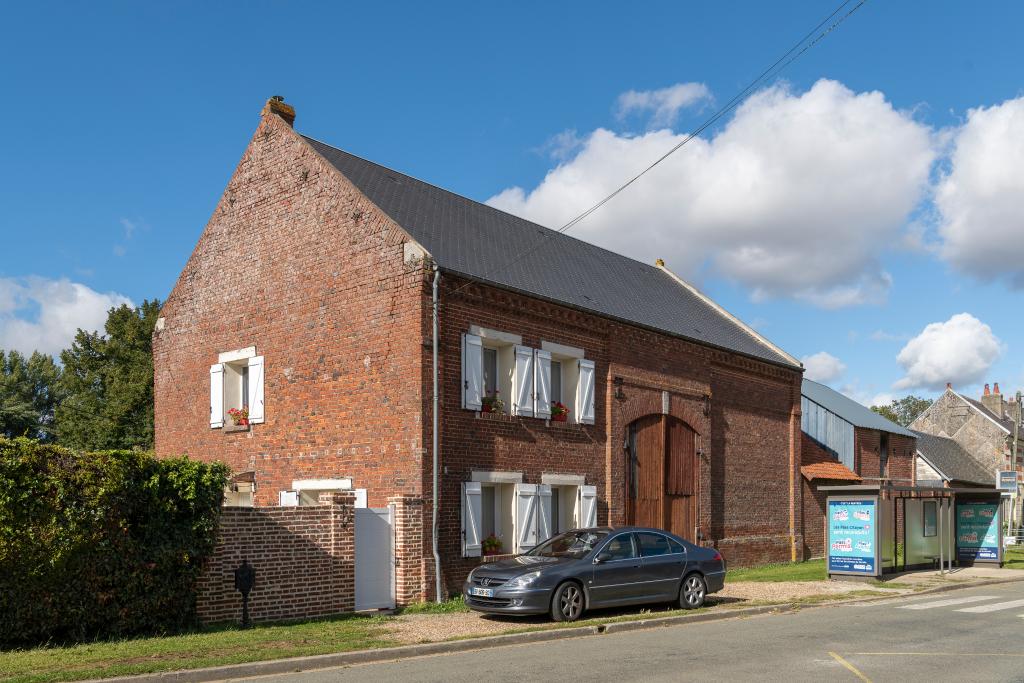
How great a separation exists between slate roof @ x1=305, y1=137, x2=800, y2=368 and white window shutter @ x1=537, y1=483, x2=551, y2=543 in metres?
4.07

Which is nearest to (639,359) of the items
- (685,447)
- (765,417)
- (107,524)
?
(685,447)

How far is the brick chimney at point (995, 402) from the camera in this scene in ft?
202

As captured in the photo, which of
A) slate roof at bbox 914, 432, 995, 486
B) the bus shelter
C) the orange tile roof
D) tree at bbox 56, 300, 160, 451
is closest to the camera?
the bus shelter

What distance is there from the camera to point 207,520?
13.7 metres

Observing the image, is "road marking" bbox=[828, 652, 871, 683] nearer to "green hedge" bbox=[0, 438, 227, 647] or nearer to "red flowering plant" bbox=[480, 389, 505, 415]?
"green hedge" bbox=[0, 438, 227, 647]

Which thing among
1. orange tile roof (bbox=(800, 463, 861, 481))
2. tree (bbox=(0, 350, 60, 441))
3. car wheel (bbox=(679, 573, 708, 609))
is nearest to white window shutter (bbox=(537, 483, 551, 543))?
car wheel (bbox=(679, 573, 708, 609))

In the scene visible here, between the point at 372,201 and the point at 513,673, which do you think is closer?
the point at 513,673

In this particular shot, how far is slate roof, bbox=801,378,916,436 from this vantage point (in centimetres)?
3316

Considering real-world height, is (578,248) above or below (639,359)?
above

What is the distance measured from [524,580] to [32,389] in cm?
4822

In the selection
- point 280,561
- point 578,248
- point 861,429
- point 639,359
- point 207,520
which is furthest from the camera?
point 861,429

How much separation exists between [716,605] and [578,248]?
41.2 ft

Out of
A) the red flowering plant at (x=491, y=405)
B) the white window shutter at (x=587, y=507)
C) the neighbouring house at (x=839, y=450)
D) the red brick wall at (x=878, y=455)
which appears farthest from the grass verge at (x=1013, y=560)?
the red flowering plant at (x=491, y=405)

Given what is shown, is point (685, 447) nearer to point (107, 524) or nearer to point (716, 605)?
point (716, 605)
